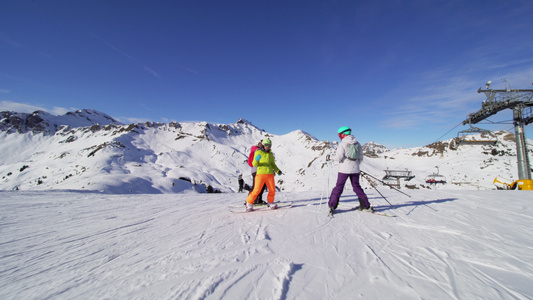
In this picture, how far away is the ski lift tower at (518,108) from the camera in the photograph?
516 inches

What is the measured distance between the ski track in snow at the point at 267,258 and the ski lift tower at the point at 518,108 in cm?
1329

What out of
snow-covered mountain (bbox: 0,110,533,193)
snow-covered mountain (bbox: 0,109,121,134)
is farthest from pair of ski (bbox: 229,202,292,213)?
snow-covered mountain (bbox: 0,109,121,134)

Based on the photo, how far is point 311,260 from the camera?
263 centimetres

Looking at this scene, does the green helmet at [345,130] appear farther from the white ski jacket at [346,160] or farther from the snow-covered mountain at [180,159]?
the snow-covered mountain at [180,159]

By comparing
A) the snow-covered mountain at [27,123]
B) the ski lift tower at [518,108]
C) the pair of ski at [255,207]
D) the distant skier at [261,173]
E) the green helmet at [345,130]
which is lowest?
the pair of ski at [255,207]

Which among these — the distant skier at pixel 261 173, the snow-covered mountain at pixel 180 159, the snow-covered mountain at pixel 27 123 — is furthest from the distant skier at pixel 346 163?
the snow-covered mountain at pixel 27 123

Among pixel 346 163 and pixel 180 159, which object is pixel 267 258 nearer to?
pixel 346 163

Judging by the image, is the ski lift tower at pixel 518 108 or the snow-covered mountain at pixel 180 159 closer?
the ski lift tower at pixel 518 108

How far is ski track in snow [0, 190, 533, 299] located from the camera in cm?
200

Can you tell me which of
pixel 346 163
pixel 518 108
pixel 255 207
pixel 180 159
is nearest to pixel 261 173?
pixel 255 207

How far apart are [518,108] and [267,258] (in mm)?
20689

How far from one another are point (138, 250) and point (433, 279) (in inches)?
147

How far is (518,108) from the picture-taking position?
13.8 metres

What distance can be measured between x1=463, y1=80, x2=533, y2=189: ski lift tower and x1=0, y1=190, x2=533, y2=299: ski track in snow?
13.3 meters
